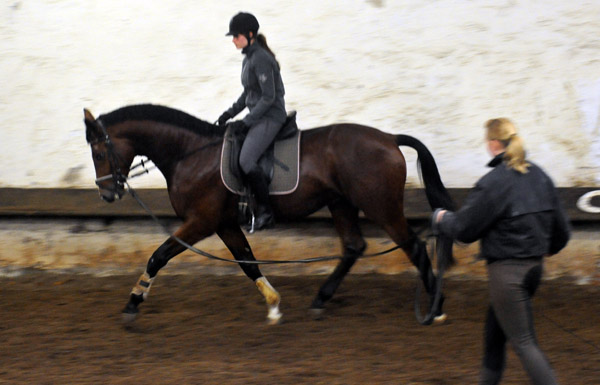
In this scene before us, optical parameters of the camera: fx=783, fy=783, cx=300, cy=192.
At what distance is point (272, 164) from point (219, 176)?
0.42 meters

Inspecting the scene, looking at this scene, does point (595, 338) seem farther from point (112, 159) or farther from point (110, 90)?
point (110, 90)

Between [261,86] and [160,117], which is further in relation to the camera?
[160,117]

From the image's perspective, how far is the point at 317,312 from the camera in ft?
20.6

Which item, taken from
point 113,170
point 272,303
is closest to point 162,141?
point 113,170

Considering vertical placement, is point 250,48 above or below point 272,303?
above

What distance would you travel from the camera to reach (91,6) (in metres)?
→ 7.69

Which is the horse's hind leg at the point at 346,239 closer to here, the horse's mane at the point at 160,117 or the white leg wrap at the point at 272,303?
the white leg wrap at the point at 272,303

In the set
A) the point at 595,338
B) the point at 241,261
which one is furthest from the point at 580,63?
the point at 241,261

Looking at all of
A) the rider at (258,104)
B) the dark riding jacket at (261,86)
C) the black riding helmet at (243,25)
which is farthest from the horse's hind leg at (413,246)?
the black riding helmet at (243,25)

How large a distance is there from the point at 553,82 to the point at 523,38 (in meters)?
0.49

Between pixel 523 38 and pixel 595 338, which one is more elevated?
pixel 523 38

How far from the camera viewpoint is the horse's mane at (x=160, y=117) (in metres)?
6.12

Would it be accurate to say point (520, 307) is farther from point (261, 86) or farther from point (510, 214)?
point (261, 86)

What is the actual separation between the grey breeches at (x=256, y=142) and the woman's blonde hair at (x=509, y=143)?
2.35m
